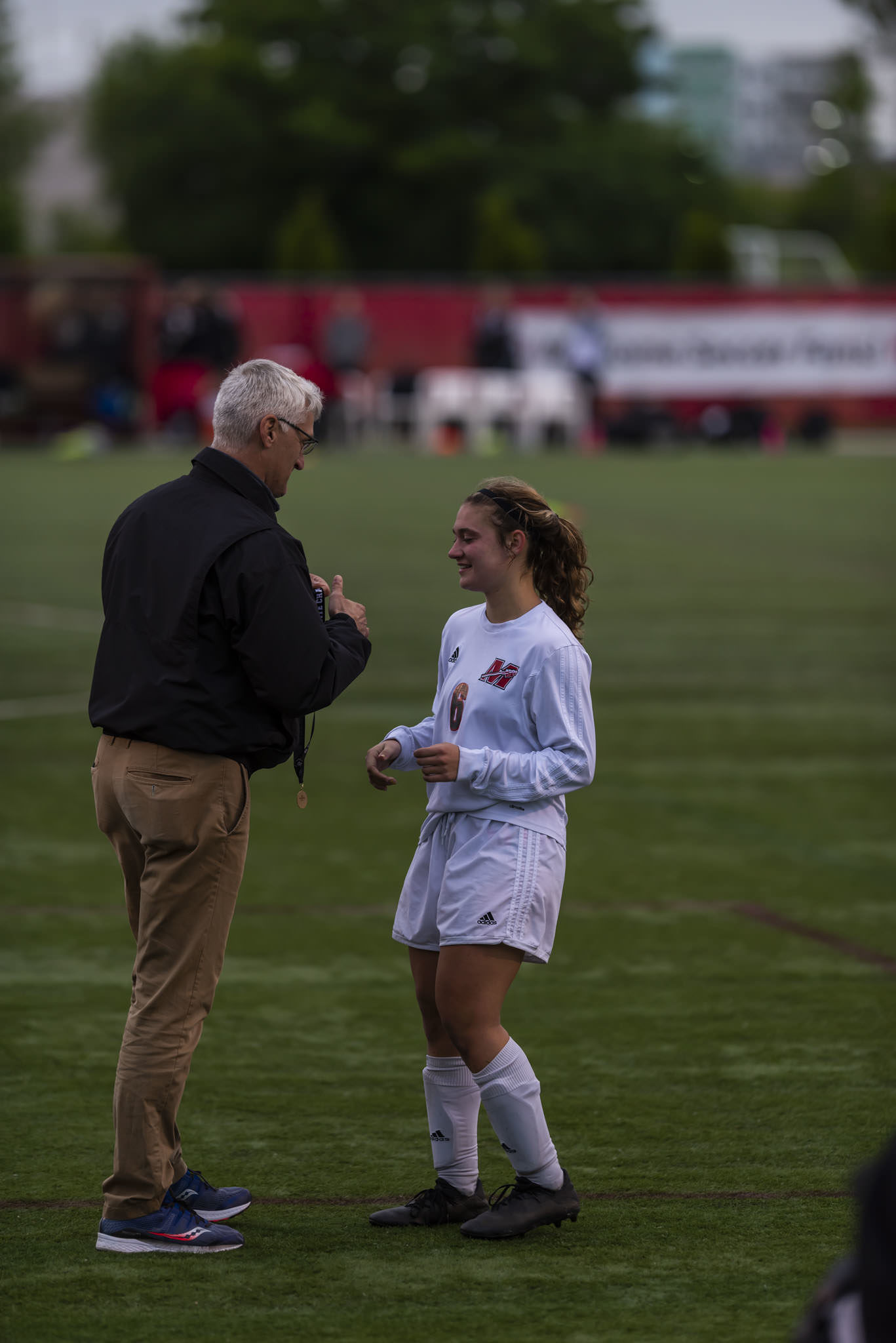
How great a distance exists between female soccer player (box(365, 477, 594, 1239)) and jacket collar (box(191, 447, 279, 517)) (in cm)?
44

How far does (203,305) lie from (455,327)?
20.8 ft

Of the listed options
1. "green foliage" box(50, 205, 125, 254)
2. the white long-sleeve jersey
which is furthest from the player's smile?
"green foliage" box(50, 205, 125, 254)

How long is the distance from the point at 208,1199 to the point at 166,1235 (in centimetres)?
23

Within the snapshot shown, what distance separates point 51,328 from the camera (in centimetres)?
3875

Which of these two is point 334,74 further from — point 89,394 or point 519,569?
point 519,569

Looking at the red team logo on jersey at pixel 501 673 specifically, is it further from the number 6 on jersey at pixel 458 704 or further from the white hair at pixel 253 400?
the white hair at pixel 253 400

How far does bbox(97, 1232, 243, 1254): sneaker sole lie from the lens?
4.58m

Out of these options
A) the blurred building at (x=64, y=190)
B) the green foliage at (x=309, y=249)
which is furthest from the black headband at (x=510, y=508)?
the blurred building at (x=64, y=190)

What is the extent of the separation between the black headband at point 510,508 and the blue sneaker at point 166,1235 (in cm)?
169

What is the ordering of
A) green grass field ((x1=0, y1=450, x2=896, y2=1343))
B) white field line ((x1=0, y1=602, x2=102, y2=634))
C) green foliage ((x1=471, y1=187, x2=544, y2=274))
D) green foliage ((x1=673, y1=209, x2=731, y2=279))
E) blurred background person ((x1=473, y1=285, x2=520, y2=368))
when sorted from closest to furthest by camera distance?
green grass field ((x1=0, y1=450, x2=896, y2=1343))
white field line ((x1=0, y1=602, x2=102, y2=634))
blurred background person ((x1=473, y1=285, x2=520, y2=368))
green foliage ((x1=673, y1=209, x2=731, y2=279))
green foliage ((x1=471, y1=187, x2=544, y2=274))

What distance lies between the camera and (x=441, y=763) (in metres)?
4.49

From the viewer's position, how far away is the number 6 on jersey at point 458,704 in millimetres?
4723

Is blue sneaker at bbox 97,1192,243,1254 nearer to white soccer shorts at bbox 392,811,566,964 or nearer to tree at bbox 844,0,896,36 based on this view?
white soccer shorts at bbox 392,811,566,964

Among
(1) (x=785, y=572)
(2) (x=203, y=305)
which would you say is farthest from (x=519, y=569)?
(2) (x=203, y=305)
